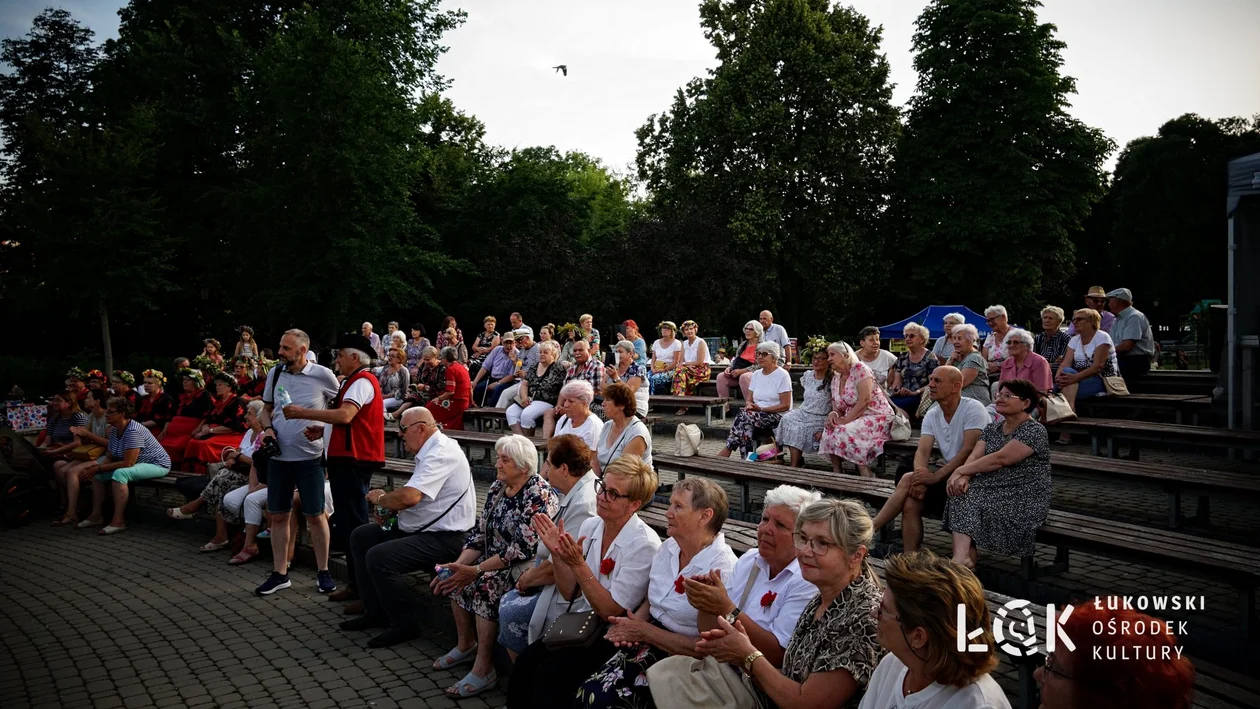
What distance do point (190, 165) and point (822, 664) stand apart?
29.1 meters

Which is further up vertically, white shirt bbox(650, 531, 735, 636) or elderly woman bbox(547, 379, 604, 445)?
elderly woman bbox(547, 379, 604, 445)

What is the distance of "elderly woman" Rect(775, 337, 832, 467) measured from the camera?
8688 mm

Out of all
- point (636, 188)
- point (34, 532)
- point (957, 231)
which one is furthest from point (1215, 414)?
point (636, 188)

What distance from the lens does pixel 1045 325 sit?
10.2m

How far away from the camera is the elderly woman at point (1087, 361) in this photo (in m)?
9.77

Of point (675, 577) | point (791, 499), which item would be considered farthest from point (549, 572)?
point (791, 499)

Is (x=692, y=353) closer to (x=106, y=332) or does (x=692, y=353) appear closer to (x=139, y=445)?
(x=139, y=445)

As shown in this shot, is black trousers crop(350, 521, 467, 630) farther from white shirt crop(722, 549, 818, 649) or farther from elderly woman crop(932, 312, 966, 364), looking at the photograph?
elderly woman crop(932, 312, 966, 364)

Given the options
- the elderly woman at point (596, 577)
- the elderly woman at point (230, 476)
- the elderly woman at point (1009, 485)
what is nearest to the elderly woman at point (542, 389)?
the elderly woman at point (230, 476)

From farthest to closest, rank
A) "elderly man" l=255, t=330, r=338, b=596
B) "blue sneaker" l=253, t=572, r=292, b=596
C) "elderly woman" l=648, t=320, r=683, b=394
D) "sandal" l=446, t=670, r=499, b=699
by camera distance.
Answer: "elderly woman" l=648, t=320, r=683, b=394
"blue sneaker" l=253, t=572, r=292, b=596
"elderly man" l=255, t=330, r=338, b=596
"sandal" l=446, t=670, r=499, b=699

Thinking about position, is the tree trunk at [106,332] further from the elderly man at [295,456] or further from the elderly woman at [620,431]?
the elderly woman at [620,431]

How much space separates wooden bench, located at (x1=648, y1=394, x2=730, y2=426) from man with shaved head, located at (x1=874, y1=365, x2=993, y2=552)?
6734mm

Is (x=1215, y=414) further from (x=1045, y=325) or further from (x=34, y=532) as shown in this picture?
(x=34, y=532)

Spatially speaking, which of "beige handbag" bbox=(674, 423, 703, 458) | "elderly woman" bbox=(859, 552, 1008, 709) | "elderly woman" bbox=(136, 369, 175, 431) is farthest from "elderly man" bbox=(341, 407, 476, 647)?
"elderly woman" bbox=(136, 369, 175, 431)
